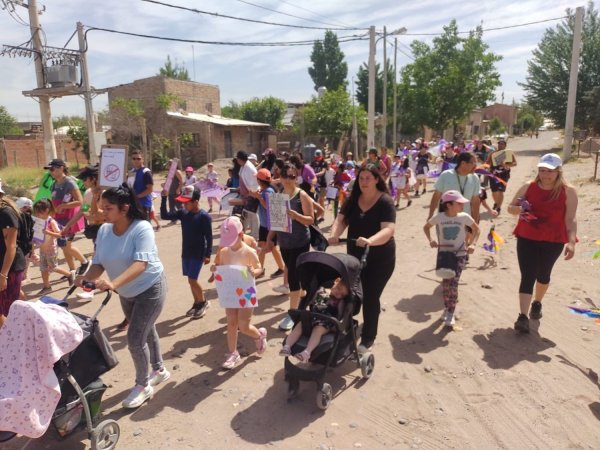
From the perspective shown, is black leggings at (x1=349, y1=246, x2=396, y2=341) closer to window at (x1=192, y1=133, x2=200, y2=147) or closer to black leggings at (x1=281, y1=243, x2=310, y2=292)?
black leggings at (x1=281, y1=243, x2=310, y2=292)

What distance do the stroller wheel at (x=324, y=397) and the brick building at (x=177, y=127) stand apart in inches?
993

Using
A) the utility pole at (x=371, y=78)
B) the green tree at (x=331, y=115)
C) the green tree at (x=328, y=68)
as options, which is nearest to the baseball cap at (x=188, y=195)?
the utility pole at (x=371, y=78)

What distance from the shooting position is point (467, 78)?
4016 cm

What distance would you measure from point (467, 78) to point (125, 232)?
137ft

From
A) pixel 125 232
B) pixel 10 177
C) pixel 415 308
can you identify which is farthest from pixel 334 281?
pixel 10 177

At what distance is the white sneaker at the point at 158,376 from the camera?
412cm

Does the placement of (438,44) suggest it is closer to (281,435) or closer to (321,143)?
(321,143)

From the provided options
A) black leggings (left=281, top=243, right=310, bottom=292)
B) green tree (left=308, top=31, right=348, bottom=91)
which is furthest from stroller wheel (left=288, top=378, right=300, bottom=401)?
green tree (left=308, top=31, right=348, bottom=91)

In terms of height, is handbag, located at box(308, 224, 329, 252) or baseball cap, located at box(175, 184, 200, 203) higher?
baseball cap, located at box(175, 184, 200, 203)

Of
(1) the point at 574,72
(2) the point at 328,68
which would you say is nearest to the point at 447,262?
(1) the point at 574,72

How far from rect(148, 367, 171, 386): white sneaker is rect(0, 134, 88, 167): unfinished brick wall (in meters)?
27.2

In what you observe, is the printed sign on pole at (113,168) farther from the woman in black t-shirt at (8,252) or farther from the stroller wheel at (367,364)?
the stroller wheel at (367,364)

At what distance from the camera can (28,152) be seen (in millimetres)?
30078

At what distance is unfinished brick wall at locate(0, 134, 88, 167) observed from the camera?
92.6 feet
